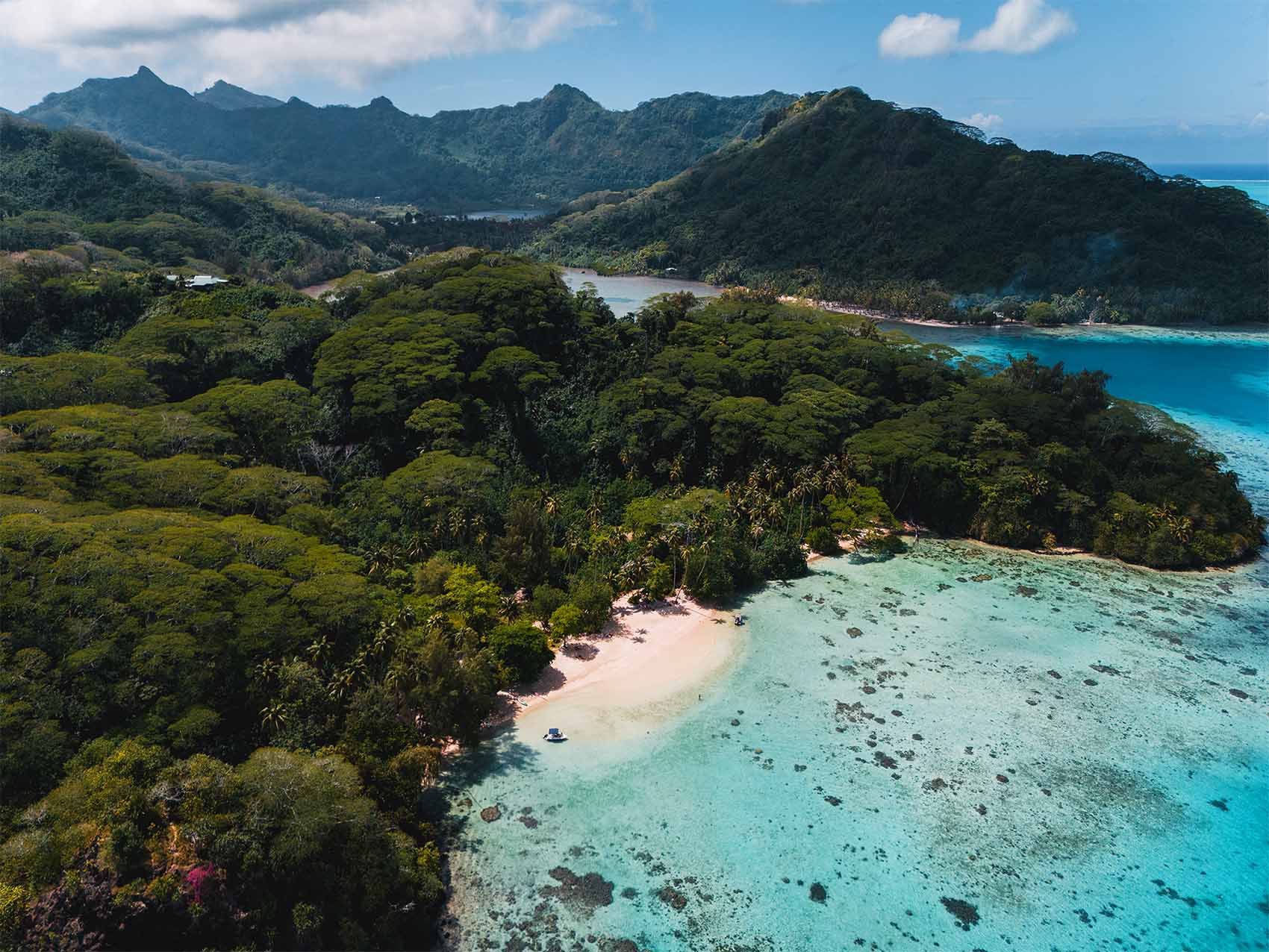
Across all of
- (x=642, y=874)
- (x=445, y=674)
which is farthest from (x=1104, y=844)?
(x=445, y=674)

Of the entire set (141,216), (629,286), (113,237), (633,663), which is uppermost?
(141,216)

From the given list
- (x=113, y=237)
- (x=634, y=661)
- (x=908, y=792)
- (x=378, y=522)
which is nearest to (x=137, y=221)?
(x=113, y=237)

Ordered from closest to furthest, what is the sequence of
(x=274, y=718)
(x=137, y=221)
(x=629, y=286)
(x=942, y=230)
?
(x=274, y=718) → (x=137, y=221) → (x=942, y=230) → (x=629, y=286)

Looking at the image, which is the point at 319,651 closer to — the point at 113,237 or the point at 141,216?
the point at 113,237

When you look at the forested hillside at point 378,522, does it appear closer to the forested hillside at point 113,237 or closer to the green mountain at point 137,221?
the forested hillside at point 113,237

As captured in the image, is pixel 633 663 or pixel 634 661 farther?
pixel 634 661

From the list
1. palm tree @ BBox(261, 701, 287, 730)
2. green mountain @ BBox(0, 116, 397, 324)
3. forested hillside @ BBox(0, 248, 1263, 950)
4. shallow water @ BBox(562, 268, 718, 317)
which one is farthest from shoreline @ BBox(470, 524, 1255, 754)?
shallow water @ BBox(562, 268, 718, 317)
